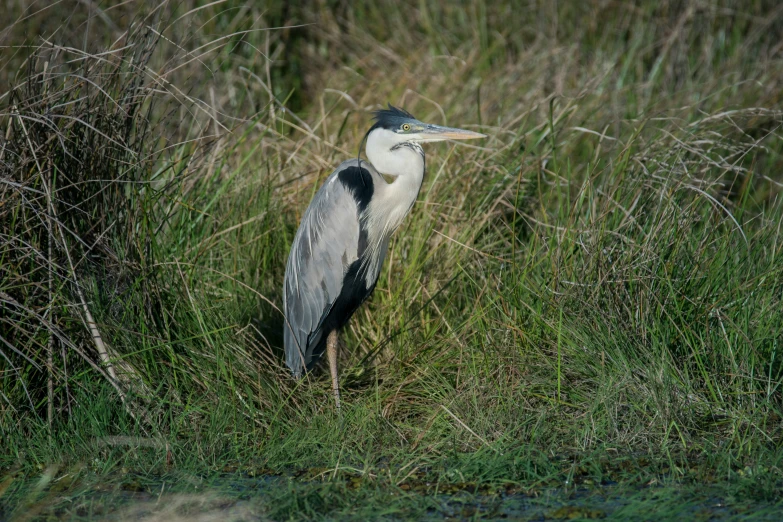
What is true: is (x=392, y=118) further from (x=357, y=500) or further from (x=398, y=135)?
(x=357, y=500)

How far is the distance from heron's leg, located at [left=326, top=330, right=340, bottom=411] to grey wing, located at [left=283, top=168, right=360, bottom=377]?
0.26 ft

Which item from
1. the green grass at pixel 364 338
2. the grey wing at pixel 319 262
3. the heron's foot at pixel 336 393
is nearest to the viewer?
the green grass at pixel 364 338

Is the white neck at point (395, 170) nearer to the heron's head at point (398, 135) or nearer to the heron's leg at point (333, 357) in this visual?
the heron's head at point (398, 135)

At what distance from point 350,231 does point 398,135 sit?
55 centimetres

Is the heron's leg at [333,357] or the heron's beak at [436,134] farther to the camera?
the heron's beak at [436,134]

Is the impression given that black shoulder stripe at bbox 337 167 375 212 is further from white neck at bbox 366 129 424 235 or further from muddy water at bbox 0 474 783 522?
muddy water at bbox 0 474 783 522

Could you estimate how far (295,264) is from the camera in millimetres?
4660

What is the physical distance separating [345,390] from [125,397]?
1089 millimetres

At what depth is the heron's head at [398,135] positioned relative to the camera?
4.45 metres

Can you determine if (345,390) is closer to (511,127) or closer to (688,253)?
(688,253)

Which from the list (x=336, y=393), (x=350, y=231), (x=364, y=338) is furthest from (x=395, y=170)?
(x=336, y=393)

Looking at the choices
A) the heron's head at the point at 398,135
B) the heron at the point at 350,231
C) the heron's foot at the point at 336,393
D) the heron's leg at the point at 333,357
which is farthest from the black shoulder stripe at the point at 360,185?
the heron's foot at the point at 336,393

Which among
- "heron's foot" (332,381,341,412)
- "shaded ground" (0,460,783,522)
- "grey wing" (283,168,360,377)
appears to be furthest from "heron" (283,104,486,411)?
"shaded ground" (0,460,783,522)

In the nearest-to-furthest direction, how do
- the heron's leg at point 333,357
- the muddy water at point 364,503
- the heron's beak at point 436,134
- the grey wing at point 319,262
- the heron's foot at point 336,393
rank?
the muddy water at point 364,503 < the heron's foot at point 336,393 < the heron's leg at point 333,357 < the heron's beak at point 436,134 < the grey wing at point 319,262
